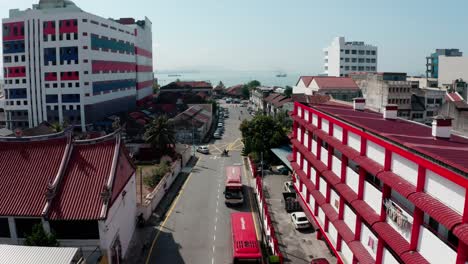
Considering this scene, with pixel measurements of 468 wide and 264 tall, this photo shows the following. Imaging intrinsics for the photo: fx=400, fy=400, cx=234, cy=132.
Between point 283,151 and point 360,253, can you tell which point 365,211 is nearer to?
point 360,253

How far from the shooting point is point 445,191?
17750 mm

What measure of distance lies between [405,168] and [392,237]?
3838mm

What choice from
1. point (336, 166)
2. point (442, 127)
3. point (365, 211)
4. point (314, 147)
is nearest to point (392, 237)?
point (365, 211)

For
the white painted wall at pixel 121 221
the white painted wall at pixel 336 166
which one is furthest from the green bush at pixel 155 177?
the white painted wall at pixel 336 166

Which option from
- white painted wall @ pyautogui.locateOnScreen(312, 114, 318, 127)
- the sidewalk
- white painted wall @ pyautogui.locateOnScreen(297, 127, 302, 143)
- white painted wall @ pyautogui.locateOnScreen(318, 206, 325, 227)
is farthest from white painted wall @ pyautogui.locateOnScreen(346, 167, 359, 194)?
the sidewalk

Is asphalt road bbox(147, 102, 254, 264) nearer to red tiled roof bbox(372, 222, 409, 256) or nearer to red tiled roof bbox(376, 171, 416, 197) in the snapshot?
red tiled roof bbox(372, 222, 409, 256)

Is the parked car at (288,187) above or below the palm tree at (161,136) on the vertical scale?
below

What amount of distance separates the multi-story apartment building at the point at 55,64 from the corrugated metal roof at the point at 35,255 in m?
72.5

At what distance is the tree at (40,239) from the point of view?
2716cm

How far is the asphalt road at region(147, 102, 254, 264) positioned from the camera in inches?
1388

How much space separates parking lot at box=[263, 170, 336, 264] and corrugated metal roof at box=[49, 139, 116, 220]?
16541mm

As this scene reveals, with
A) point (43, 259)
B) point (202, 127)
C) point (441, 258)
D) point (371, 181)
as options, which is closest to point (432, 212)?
point (441, 258)

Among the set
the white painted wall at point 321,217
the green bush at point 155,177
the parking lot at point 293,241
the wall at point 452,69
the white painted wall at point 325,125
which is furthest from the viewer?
the wall at point 452,69

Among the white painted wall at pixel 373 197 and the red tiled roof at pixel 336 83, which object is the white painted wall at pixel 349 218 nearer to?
the white painted wall at pixel 373 197
